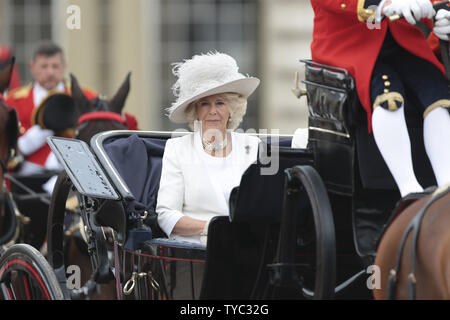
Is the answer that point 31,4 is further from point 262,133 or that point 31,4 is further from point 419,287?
point 419,287

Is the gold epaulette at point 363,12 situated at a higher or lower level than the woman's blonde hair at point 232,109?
higher

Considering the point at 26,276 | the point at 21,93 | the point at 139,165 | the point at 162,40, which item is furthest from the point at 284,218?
the point at 162,40

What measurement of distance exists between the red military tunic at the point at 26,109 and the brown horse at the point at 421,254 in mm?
4393

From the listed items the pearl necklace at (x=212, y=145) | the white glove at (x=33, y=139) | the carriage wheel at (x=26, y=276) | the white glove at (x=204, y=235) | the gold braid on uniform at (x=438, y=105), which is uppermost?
the gold braid on uniform at (x=438, y=105)

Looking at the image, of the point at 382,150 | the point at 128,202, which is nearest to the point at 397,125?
the point at 382,150

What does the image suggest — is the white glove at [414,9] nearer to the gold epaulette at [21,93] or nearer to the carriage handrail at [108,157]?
the carriage handrail at [108,157]

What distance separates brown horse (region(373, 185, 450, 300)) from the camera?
2.97 meters

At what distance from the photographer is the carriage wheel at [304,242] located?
343 centimetres

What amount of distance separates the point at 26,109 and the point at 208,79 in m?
3.43

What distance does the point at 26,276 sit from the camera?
4.66 meters

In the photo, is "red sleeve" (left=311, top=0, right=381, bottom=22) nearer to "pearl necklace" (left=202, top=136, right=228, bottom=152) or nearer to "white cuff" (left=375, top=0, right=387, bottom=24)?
"white cuff" (left=375, top=0, right=387, bottom=24)

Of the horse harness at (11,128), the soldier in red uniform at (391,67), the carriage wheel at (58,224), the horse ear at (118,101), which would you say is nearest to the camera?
the soldier in red uniform at (391,67)

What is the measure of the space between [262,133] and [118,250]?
1.01 m

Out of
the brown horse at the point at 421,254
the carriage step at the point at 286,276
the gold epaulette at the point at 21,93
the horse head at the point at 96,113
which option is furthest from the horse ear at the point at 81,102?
the brown horse at the point at 421,254
